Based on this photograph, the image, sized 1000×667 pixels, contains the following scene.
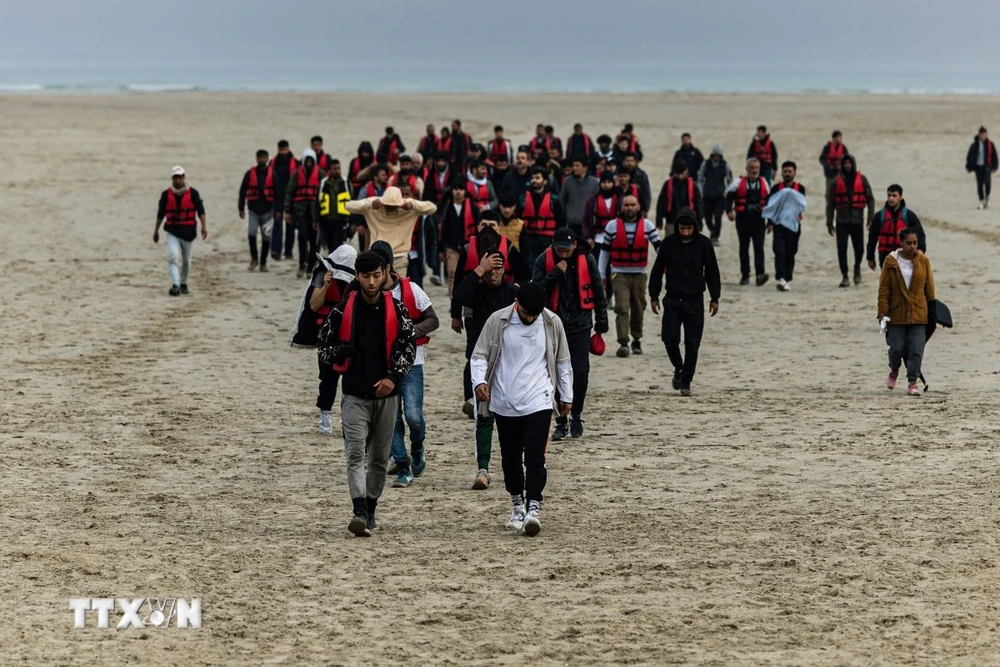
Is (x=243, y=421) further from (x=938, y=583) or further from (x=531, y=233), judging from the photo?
(x=938, y=583)

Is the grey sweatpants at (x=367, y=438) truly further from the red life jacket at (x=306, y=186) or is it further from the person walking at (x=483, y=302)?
the red life jacket at (x=306, y=186)

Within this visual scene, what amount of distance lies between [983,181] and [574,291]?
19.8m

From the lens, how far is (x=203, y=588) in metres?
8.97

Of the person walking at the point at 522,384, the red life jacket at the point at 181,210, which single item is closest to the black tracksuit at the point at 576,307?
the person walking at the point at 522,384

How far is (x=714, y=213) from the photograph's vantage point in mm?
25203

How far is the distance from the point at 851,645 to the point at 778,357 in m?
9.11

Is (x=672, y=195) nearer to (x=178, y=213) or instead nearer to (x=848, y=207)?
(x=848, y=207)

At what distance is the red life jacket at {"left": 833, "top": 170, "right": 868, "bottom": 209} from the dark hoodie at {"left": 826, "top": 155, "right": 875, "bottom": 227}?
0.6 inches

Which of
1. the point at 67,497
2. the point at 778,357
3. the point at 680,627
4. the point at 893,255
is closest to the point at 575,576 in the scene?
the point at 680,627

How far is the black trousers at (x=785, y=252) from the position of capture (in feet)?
71.1

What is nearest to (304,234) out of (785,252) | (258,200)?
(258,200)

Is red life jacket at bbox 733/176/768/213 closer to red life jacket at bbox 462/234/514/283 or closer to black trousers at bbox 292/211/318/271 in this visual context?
black trousers at bbox 292/211/318/271

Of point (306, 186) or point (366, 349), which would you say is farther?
point (306, 186)

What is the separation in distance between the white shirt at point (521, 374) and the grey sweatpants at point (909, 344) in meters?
5.59
